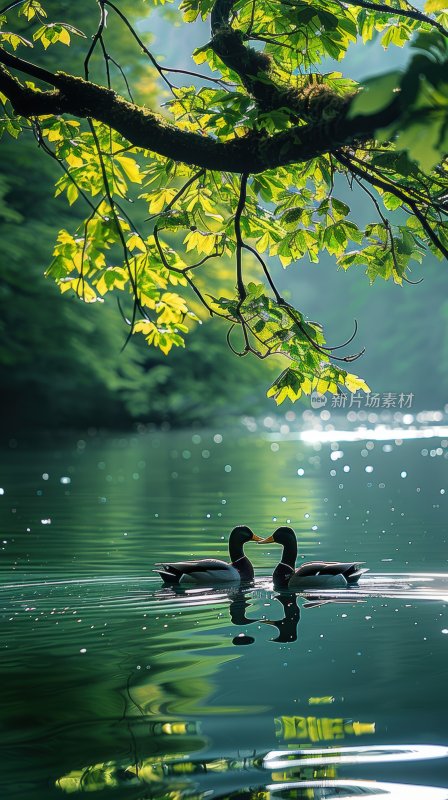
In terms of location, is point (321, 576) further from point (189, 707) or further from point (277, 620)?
point (189, 707)

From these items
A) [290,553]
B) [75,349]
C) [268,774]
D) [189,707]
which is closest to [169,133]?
[189,707]

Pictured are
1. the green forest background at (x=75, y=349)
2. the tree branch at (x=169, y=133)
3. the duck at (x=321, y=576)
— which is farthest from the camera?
the green forest background at (x=75, y=349)

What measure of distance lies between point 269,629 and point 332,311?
100 m

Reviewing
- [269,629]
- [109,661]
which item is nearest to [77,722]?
[109,661]

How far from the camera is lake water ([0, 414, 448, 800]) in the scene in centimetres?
525

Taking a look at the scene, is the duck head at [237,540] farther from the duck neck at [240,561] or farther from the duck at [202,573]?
the duck at [202,573]

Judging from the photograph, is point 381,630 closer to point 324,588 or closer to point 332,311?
point 324,588

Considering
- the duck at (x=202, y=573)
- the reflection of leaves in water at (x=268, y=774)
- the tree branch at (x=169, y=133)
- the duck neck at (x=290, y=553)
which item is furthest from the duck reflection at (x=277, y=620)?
the tree branch at (x=169, y=133)

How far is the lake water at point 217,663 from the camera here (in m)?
5.25

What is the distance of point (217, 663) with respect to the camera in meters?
7.41

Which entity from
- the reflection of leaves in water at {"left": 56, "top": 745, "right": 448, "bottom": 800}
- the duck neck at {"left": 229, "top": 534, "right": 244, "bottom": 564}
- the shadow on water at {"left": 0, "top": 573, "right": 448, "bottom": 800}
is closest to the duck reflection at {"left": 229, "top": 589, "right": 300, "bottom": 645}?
the shadow on water at {"left": 0, "top": 573, "right": 448, "bottom": 800}

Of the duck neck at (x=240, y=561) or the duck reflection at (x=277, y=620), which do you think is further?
the duck neck at (x=240, y=561)

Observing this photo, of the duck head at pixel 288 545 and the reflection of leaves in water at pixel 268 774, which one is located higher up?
the duck head at pixel 288 545

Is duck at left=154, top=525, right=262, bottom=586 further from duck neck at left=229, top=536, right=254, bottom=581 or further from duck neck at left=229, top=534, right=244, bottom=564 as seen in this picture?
duck neck at left=229, top=534, right=244, bottom=564
